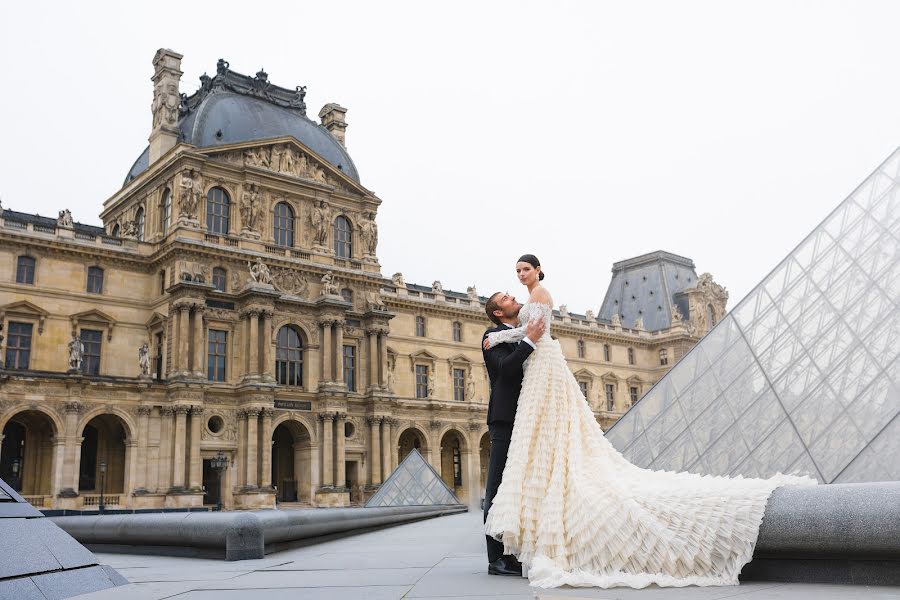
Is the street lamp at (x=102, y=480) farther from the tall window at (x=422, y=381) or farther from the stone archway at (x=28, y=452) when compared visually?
the tall window at (x=422, y=381)

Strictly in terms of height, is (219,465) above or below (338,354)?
below

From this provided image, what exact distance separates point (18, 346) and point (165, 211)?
27.7ft

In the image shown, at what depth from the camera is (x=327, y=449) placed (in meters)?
36.9

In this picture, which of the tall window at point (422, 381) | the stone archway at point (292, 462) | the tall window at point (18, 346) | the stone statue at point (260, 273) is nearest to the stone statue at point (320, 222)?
the stone statue at point (260, 273)

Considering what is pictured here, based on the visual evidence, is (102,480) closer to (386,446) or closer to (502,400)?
(386,446)

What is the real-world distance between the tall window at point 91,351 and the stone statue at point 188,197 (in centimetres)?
618

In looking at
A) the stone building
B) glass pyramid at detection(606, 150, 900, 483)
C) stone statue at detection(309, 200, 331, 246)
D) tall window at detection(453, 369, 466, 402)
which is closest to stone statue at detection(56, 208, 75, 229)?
the stone building

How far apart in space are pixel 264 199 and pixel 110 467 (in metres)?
13.3

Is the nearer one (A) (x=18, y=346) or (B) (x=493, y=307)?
(B) (x=493, y=307)

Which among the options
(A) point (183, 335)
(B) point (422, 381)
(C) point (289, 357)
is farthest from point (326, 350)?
(B) point (422, 381)

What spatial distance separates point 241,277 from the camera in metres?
36.4

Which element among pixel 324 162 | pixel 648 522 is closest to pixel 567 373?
pixel 648 522

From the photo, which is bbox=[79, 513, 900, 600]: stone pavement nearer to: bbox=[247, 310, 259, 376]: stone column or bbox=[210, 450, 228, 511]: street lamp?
bbox=[210, 450, 228, 511]: street lamp

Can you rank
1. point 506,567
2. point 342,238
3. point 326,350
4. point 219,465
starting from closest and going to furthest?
point 506,567 → point 219,465 → point 326,350 → point 342,238
